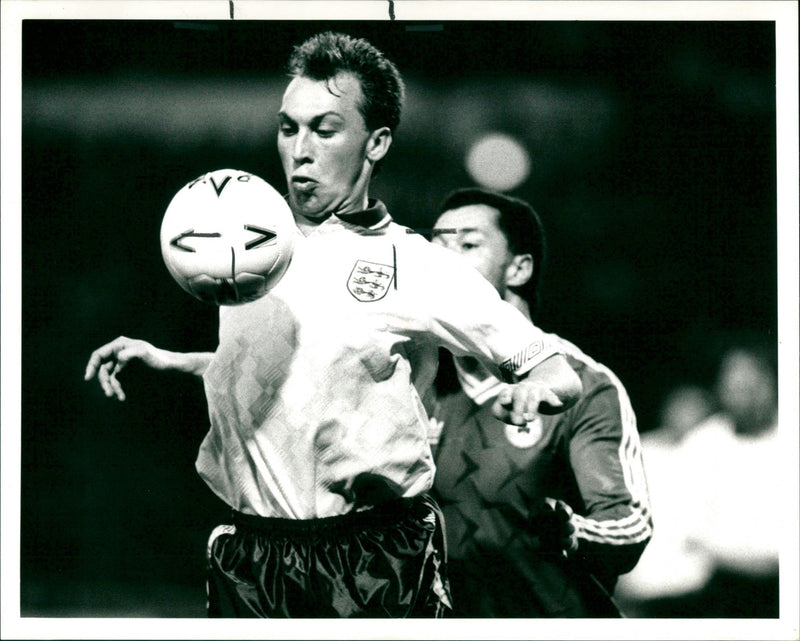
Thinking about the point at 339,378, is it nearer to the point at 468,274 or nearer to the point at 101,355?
the point at 468,274

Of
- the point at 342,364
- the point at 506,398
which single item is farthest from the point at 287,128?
the point at 506,398

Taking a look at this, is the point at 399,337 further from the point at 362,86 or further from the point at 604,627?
the point at 604,627

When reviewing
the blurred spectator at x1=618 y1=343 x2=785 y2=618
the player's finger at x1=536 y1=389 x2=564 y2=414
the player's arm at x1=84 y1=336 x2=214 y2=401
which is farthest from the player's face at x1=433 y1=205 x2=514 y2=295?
the player's arm at x1=84 y1=336 x2=214 y2=401

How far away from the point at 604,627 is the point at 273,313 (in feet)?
4.69

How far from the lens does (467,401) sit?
301 cm

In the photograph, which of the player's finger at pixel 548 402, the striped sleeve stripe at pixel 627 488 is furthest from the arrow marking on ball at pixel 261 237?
the striped sleeve stripe at pixel 627 488

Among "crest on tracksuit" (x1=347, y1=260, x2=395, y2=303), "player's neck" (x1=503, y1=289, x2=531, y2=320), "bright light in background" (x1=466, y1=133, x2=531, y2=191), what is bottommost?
"player's neck" (x1=503, y1=289, x2=531, y2=320)

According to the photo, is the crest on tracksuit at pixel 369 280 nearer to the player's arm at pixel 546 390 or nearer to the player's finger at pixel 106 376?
the player's arm at pixel 546 390

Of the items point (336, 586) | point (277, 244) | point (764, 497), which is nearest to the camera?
point (277, 244)

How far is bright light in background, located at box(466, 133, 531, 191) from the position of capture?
3049mm

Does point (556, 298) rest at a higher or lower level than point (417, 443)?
higher

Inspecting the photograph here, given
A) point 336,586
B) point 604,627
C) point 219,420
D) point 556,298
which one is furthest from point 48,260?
point 604,627

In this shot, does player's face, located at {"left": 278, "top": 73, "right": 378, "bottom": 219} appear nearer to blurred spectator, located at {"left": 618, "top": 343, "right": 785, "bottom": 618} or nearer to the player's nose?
the player's nose

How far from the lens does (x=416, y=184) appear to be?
3045 mm
